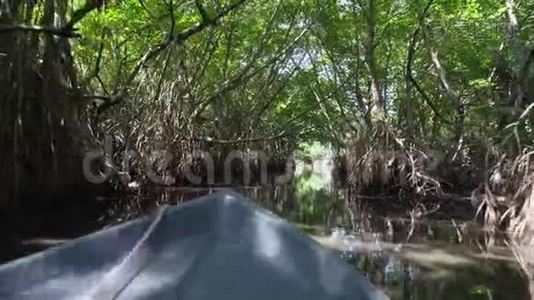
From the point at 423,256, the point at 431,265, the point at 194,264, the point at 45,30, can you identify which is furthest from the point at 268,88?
the point at 194,264

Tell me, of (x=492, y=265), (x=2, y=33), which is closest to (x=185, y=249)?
(x=492, y=265)

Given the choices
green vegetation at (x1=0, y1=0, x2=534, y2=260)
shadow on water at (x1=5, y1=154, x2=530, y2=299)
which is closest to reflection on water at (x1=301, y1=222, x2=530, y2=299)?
shadow on water at (x1=5, y1=154, x2=530, y2=299)

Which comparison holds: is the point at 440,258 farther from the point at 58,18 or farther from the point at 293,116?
the point at 293,116

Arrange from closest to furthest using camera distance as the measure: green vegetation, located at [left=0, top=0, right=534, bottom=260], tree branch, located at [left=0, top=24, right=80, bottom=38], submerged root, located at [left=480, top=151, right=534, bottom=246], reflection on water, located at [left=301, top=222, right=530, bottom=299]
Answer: reflection on water, located at [left=301, top=222, right=530, bottom=299], tree branch, located at [left=0, top=24, right=80, bottom=38], submerged root, located at [left=480, top=151, right=534, bottom=246], green vegetation, located at [left=0, top=0, right=534, bottom=260]

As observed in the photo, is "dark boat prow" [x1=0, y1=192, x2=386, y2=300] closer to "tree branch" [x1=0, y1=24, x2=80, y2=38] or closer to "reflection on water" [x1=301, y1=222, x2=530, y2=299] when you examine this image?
"reflection on water" [x1=301, y1=222, x2=530, y2=299]

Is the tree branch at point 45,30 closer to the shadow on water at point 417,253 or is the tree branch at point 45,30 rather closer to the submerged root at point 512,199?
the shadow on water at point 417,253

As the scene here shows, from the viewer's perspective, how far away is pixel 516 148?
304 inches

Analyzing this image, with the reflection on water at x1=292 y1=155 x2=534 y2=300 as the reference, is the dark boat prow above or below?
above

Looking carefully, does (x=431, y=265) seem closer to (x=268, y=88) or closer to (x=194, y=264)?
(x=194, y=264)

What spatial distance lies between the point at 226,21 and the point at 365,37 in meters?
2.71

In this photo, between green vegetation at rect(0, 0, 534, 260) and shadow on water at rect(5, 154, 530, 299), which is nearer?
shadow on water at rect(5, 154, 530, 299)

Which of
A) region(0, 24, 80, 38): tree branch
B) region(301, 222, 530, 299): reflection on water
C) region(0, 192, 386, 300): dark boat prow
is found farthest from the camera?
region(0, 24, 80, 38): tree branch

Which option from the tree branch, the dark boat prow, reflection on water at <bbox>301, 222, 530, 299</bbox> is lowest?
reflection on water at <bbox>301, 222, 530, 299</bbox>

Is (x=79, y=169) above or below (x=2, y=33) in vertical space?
below
